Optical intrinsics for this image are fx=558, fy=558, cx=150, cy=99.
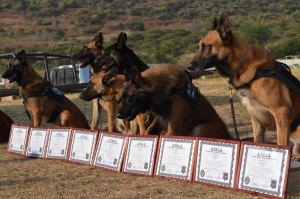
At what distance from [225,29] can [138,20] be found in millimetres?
61789

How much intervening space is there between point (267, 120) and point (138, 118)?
1.89 m

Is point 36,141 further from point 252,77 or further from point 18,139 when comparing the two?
point 252,77

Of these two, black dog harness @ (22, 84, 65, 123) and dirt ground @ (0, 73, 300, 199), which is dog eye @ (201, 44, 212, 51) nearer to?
dirt ground @ (0, 73, 300, 199)

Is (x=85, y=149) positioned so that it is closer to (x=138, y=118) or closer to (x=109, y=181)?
(x=138, y=118)

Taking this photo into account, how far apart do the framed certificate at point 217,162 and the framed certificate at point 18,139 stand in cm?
377

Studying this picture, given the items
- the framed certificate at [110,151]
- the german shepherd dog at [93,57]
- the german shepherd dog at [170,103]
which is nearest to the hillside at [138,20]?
the german shepherd dog at [93,57]

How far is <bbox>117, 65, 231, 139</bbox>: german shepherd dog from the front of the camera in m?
6.92

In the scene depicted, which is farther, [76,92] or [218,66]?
[76,92]

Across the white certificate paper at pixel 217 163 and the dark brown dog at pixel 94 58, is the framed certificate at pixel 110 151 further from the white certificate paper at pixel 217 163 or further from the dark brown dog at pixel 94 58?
the dark brown dog at pixel 94 58

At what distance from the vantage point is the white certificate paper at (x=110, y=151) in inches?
272

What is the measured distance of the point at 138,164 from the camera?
6.62 metres

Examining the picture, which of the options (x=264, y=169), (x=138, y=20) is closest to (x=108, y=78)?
(x=264, y=169)

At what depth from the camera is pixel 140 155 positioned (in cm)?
664

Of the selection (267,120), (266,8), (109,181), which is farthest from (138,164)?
(266,8)
